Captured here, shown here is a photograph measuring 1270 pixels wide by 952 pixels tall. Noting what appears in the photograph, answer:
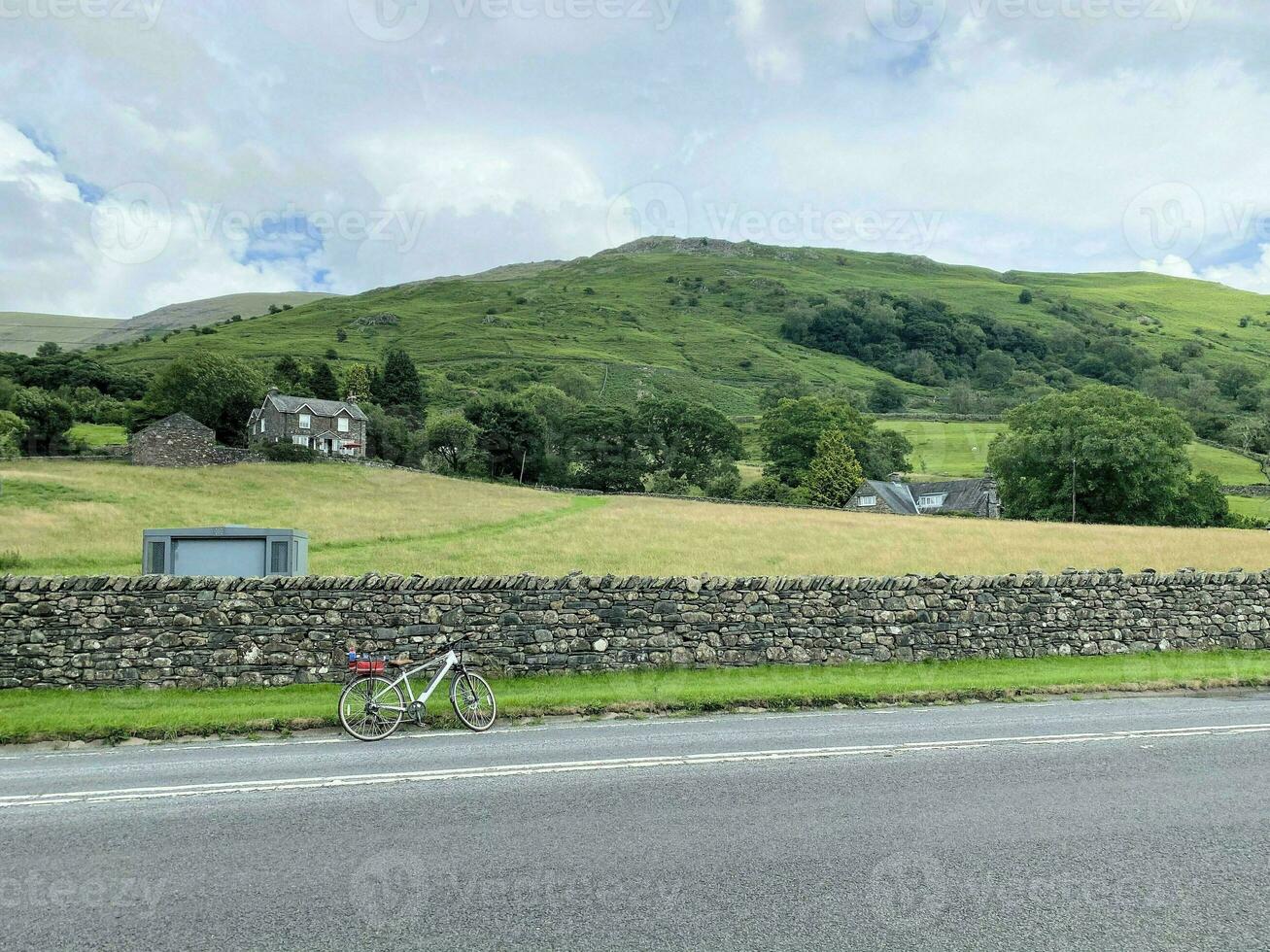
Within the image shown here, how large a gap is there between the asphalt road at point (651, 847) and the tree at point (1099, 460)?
72.8m

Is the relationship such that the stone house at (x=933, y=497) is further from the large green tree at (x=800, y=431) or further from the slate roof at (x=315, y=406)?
the slate roof at (x=315, y=406)

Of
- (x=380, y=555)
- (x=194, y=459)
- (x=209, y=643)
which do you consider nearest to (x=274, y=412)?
(x=194, y=459)

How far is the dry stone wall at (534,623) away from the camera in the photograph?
642 inches

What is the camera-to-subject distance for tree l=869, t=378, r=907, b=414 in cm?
18350

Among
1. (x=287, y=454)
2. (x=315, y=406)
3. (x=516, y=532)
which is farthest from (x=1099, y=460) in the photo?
(x=315, y=406)

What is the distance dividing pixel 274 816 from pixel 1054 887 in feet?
19.8

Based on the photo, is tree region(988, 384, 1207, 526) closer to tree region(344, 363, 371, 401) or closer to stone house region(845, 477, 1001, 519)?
stone house region(845, 477, 1001, 519)

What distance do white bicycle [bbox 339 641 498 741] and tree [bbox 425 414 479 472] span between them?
8816cm

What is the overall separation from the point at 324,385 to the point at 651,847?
131742mm

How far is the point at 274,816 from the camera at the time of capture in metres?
7.71

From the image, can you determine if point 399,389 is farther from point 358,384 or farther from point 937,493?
point 937,493

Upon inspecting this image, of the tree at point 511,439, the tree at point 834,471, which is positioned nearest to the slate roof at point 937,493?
the tree at point 834,471

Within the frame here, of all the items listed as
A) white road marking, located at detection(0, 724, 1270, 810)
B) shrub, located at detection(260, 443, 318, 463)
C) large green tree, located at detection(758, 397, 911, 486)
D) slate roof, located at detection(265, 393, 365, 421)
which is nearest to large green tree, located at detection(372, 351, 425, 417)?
slate roof, located at detection(265, 393, 365, 421)

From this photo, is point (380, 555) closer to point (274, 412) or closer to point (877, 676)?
point (877, 676)
